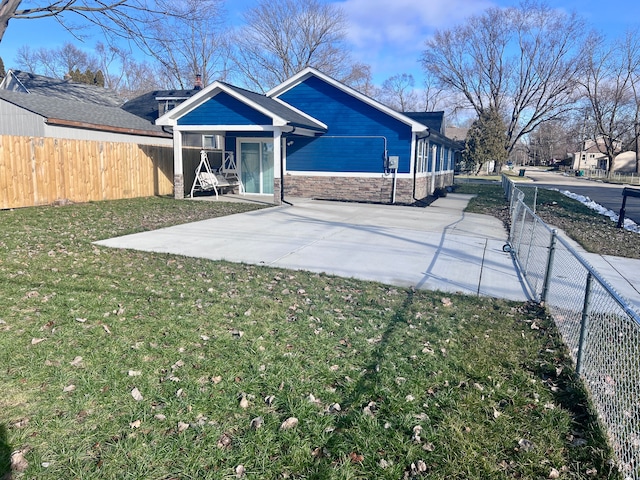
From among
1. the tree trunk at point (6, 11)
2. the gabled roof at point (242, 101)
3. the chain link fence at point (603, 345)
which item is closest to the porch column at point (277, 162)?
the gabled roof at point (242, 101)

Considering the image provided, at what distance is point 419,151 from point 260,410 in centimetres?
1579

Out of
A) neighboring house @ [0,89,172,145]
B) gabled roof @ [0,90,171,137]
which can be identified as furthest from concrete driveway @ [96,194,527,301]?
neighboring house @ [0,89,172,145]

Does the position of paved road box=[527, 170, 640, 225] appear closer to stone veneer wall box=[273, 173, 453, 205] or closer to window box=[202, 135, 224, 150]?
stone veneer wall box=[273, 173, 453, 205]

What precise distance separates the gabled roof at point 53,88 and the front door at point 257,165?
11388 mm

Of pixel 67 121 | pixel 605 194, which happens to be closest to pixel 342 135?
pixel 67 121

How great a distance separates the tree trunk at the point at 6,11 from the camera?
11.6 m

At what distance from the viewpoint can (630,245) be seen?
9.55 meters

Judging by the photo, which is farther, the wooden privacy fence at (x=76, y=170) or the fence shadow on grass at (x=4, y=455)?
the wooden privacy fence at (x=76, y=170)

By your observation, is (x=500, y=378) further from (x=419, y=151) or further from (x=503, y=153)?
(x=503, y=153)

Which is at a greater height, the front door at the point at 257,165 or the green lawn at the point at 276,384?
the front door at the point at 257,165

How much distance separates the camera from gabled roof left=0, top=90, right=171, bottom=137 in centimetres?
1594

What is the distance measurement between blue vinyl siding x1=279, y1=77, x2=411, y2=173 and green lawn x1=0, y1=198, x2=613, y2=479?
460 inches

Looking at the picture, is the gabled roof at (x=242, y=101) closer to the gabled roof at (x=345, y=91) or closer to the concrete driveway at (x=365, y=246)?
the gabled roof at (x=345, y=91)

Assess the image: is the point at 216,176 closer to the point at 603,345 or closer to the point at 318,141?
the point at 318,141
